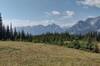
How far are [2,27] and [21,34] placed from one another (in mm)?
16068

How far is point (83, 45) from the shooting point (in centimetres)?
10869

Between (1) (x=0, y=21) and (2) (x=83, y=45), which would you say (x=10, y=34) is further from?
(2) (x=83, y=45)

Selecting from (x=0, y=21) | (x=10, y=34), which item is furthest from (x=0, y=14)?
(x=10, y=34)

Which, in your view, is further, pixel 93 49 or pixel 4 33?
pixel 4 33

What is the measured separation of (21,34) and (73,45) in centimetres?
7657

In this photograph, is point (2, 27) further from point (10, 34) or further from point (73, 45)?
point (73, 45)

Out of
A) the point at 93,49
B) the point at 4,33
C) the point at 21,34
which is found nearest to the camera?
the point at 93,49

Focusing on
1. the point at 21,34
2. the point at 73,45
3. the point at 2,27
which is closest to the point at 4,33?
the point at 2,27

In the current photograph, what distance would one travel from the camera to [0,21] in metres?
167

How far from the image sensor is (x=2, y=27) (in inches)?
6614

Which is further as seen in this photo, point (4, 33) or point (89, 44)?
point (4, 33)

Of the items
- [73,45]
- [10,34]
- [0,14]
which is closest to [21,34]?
[10,34]

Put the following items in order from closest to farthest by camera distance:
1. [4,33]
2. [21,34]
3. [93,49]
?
[93,49] < [4,33] < [21,34]

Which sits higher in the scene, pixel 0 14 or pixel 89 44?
pixel 0 14
